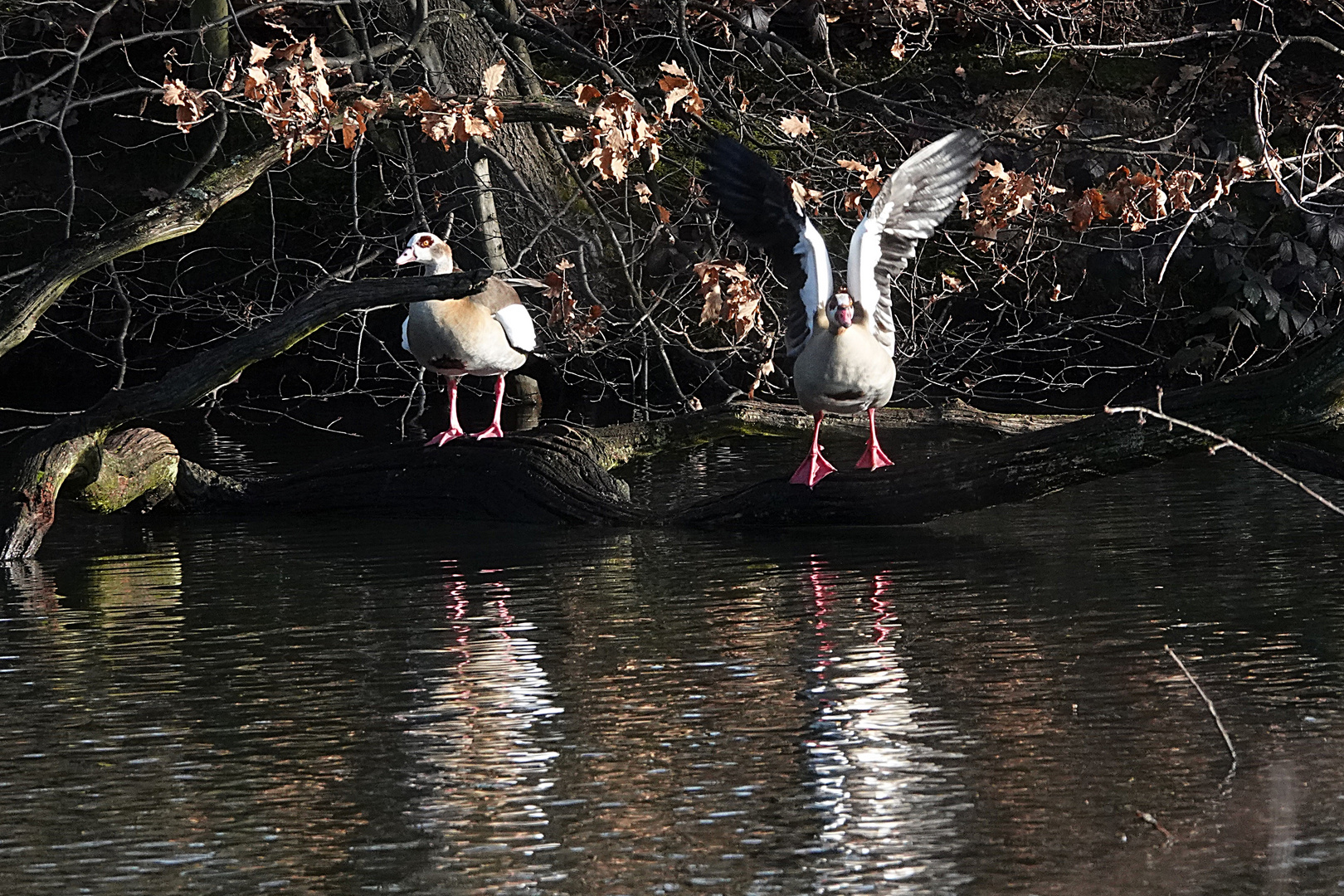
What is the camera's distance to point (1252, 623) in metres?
5.61

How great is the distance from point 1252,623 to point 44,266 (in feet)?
16.4

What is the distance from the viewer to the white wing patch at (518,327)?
844cm

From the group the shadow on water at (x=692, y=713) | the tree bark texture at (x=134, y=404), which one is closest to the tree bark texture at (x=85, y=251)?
the tree bark texture at (x=134, y=404)

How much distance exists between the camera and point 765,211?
7527mm

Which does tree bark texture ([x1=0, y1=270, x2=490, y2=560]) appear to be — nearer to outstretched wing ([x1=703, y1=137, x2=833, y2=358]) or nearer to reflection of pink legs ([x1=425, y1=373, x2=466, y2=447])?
reflection of pink legs ([x1=425, y1=373, x2=466, y2=447])

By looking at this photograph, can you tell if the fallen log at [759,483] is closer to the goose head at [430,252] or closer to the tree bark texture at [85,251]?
the tree bark texture at [85,251]

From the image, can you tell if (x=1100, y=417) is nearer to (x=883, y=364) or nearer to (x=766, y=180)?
(x=883, y=364)

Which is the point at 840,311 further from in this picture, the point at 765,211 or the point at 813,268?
the point at 765,211

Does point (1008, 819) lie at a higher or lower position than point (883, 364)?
lower

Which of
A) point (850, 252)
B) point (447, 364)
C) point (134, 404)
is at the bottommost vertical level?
point (134, 404)

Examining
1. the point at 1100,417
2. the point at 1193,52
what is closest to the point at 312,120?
the point at 1100,417

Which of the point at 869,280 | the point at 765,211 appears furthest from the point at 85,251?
the point at 869,280

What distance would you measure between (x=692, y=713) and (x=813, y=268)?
3.27m

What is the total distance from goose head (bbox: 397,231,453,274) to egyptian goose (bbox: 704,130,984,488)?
1.67 meters
